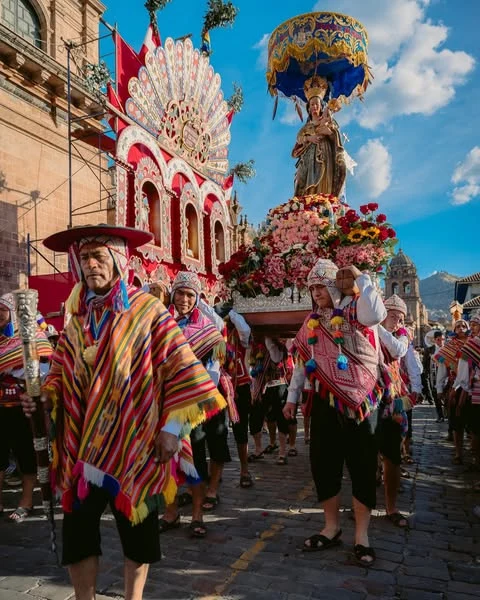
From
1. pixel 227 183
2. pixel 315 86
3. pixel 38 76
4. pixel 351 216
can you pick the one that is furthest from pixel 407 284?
pixel 351 216

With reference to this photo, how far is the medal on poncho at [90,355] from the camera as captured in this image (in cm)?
235

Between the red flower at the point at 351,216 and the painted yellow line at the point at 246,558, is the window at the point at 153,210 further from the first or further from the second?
the painted yellow line at the point at 246,558

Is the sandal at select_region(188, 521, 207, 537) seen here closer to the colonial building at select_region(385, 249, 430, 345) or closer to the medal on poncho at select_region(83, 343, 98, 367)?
the medal on poncho at select_region(83, 343, 98, 367)

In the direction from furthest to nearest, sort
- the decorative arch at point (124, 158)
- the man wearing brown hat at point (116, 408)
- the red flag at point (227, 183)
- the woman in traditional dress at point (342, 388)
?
1. the red flag at point (227, 183)
2. the decorative arch at point (124, 158)
3. the woman in traditional dress at point (342, 388)
4. the man wearing brown hat at point (116, 408)

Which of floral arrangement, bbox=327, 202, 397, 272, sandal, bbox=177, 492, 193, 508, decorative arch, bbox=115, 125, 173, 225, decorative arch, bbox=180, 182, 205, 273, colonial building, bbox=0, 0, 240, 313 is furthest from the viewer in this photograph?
decorative arch, bbox=180, 182, 205, 273

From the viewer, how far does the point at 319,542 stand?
11.1 feet

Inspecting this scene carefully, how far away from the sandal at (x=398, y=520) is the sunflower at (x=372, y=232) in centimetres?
279

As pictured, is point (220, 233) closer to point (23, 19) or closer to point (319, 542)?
point (23, 19)

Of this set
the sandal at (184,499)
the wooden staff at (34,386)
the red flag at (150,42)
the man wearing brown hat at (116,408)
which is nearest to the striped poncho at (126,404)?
the man wearing brown hat at (116,408)

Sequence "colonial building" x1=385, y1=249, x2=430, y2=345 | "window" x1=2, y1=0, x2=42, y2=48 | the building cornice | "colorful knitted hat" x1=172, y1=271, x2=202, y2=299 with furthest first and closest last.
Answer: "colonial building" x1=385, y1=249, x2=430, y2=345 → "window" x1=2, y1=0, x2=42, y2=48 → the building cornice → "colorful knitted hat" x1=172, y1=271, x2=202, y2=299

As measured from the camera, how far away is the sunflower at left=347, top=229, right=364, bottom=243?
17.0 ft

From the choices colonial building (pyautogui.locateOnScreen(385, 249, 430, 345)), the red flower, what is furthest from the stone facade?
colonial building (pyautogui.locateOnScreen(385, 249, 430, 345))

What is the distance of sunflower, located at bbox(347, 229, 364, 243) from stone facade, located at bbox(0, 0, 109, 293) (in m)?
7.30

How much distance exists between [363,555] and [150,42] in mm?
14015
